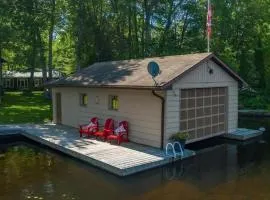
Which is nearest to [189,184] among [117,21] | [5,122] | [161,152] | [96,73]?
[161,152]

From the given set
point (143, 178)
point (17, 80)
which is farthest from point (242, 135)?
point (17, 80)

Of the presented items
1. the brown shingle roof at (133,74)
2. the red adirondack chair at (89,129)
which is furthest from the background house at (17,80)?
the red adirondack chair at (89,129)

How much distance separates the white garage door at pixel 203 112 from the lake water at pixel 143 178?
1.20 meters

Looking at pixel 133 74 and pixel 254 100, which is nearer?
pixel 133 74

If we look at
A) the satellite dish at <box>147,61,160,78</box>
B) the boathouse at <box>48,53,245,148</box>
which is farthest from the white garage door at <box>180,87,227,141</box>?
the satellite dish at <box>147,61,160,78</box>

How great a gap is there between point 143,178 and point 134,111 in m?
4.22

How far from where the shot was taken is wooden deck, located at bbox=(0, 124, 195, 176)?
12.0 m

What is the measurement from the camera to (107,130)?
15.5 metres

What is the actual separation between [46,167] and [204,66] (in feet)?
26.1

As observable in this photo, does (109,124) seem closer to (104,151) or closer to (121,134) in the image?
(121,134)

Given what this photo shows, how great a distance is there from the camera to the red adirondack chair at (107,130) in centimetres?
1547

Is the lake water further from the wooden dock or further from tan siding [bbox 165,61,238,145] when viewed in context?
the wooden dock

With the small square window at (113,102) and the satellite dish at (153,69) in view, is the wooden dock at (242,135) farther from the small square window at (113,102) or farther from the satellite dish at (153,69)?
the satellite dish at (153,69)

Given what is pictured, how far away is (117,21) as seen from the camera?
35781mm
